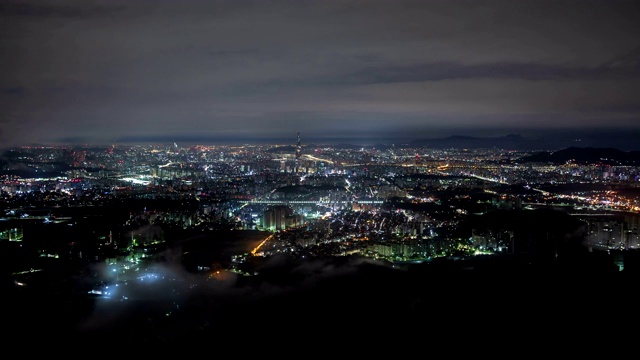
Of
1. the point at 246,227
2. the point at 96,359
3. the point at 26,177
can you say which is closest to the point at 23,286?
the point at 96,359

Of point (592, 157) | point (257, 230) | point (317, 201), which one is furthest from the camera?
point (592, 157)

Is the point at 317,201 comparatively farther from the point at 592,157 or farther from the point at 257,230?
the point at 592,157

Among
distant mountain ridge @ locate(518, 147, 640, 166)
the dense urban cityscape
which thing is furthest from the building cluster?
distant mountain ridge @ locate(518, 147, 640, 166)

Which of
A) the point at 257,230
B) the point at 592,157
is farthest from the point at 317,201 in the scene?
the point at 592,157

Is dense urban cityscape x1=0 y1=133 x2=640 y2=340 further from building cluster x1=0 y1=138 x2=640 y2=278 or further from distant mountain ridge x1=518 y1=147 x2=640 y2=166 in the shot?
distant mountain ridge x1=518 y1=147 x2=640 y2=166

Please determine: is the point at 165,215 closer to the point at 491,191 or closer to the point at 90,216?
the point at 90,216

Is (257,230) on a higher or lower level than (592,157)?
lower

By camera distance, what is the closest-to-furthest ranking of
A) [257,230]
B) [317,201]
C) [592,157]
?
[257,230], [317,201], [592,157]
